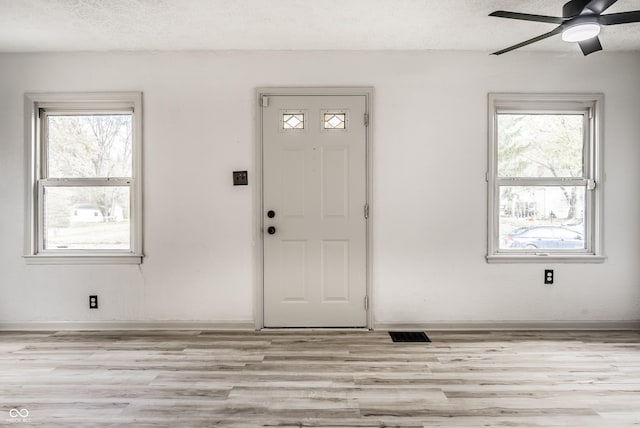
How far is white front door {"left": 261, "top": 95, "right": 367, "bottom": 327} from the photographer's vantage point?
11.8 ft

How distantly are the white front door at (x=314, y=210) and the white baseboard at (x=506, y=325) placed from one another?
0.34m

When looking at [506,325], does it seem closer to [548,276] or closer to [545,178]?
[548,276]

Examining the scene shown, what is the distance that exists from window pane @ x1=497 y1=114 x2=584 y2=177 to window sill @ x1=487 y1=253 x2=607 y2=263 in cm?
75

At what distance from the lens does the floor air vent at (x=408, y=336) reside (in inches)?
132

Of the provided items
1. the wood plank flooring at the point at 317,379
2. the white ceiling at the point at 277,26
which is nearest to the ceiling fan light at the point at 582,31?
the white ceiling at the point at 277,26

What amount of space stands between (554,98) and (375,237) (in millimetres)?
2085

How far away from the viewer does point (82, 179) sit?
3635 millimetres

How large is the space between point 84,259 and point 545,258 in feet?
14.0

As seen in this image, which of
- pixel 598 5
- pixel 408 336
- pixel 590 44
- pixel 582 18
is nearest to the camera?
pixel 598 5

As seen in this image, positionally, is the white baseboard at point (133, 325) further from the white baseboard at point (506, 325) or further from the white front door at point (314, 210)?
the white baseboard at point (506, 325)

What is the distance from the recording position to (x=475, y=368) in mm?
2775

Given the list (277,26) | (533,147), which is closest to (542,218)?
(533,147)

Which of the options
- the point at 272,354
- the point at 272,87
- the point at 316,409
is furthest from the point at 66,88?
the point at 316,409

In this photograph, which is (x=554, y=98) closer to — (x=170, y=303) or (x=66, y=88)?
(x=170, y=303)
